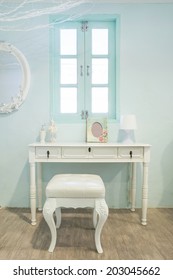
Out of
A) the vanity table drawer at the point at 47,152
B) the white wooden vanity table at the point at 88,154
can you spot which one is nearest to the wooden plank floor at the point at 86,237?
the white wooden vanity table at the point at 88,154

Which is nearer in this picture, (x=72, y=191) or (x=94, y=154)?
(x=72, y=191)

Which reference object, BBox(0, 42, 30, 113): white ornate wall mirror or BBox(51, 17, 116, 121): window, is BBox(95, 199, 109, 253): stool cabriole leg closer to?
BBox(51, 17, 116, 121): window

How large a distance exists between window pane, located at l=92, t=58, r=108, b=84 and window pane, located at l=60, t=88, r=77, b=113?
11.1 inches

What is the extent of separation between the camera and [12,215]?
2.68m

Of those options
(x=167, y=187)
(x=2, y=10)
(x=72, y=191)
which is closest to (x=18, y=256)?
(x=72, y=191)

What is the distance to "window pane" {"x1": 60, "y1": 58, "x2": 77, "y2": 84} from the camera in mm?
2906

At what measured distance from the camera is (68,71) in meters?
2.91

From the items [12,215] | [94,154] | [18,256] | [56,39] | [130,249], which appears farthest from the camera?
[56,39]

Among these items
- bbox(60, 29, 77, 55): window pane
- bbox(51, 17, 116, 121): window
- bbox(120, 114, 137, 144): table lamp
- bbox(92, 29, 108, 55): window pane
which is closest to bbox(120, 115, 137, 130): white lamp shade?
bbox(120, 114, 137, 144): table lamp

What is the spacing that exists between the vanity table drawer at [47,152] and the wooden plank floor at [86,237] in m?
0.67

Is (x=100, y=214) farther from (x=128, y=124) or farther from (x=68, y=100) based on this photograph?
(x=68, y=100)

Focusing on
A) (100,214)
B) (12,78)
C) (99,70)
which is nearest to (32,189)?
(100,214)

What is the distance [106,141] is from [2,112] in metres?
1.23

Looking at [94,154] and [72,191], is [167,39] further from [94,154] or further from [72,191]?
[72,191]
